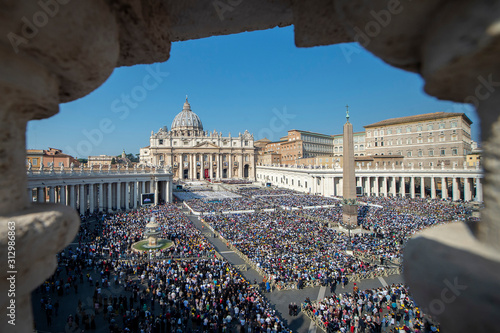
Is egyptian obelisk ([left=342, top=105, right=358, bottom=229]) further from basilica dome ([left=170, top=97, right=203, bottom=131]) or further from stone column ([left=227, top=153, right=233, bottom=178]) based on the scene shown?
basilica dome ([left=170, top=97, right=203, bottom=131])

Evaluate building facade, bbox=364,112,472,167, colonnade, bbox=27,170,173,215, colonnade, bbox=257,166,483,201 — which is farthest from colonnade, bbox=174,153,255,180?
building facade, bbox=364,112,472,167

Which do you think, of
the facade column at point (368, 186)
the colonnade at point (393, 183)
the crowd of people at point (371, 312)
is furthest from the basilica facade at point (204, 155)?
the crowd of people at point (371, 312)

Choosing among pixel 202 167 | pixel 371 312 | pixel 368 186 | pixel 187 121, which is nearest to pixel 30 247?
pixel 371 312

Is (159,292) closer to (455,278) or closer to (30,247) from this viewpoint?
(30,247)

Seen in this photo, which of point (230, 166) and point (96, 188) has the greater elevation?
point (230, 166)

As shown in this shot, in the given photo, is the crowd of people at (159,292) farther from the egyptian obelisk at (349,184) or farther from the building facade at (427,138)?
the building facade at (427,138)

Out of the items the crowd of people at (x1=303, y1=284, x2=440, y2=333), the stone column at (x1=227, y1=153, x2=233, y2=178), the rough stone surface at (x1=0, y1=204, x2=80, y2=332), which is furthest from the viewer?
the stone column at (x1=227, y1=153, x2=233, y2=178)

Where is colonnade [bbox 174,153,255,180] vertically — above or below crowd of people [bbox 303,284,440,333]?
above
